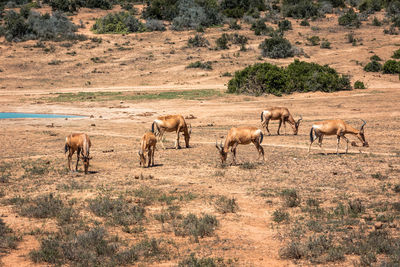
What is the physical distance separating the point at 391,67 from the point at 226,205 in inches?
1529

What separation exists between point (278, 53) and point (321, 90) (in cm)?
1406

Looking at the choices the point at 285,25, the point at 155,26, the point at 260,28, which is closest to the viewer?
the point at 260,28

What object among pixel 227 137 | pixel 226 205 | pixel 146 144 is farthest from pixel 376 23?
pixel 226 205

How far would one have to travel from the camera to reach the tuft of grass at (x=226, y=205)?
40.7 feet

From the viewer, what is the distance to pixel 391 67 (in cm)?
4634

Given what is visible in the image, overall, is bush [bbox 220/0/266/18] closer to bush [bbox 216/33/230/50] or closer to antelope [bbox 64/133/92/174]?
bush [bbox 216/33/230/50]

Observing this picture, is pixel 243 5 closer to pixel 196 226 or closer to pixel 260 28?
pixel 260 28

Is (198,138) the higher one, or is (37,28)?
(37,28)

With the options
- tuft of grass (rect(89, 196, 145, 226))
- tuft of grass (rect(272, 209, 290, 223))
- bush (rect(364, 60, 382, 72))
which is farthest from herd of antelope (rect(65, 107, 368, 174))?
bush (rect(364, 60, 382, 72))

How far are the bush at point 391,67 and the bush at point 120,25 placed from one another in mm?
33481

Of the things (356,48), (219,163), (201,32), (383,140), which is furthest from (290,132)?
(201,32)

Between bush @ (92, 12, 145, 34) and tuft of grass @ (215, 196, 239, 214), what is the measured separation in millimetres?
56570

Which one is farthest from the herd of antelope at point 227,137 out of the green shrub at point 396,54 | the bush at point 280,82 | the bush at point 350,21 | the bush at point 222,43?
the bush at point 350,21

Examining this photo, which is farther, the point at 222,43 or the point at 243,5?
the point at 243,5
